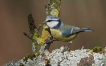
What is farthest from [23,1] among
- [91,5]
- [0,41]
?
[91,5]

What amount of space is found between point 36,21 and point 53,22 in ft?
2.57

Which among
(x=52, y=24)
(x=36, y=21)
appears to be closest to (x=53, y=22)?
(x=52, y=24)

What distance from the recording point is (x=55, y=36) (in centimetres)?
100

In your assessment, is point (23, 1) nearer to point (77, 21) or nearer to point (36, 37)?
point (77, 21)

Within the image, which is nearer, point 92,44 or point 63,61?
point 63,61

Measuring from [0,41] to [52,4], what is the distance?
673 millimetres

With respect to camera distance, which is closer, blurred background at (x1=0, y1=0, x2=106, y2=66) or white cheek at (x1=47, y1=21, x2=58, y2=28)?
white cheek at (x1=47, y1=21, x2=58, y2=28)

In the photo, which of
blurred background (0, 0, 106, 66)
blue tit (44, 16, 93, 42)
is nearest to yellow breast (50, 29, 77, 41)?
blue tit (44, 16, 93, 42)

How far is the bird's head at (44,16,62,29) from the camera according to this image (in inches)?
38.5

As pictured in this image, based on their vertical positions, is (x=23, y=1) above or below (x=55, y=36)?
above

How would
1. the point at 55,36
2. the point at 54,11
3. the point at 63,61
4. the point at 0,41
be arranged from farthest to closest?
1. the point at 0,41
2. the point at 54,11
3. the point at 55,36
4. the point at 63,61

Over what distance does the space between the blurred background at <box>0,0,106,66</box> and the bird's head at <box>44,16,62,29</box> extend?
2.37 ft

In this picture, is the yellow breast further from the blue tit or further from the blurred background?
the blurred background

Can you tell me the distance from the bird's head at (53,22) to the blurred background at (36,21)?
723mm
